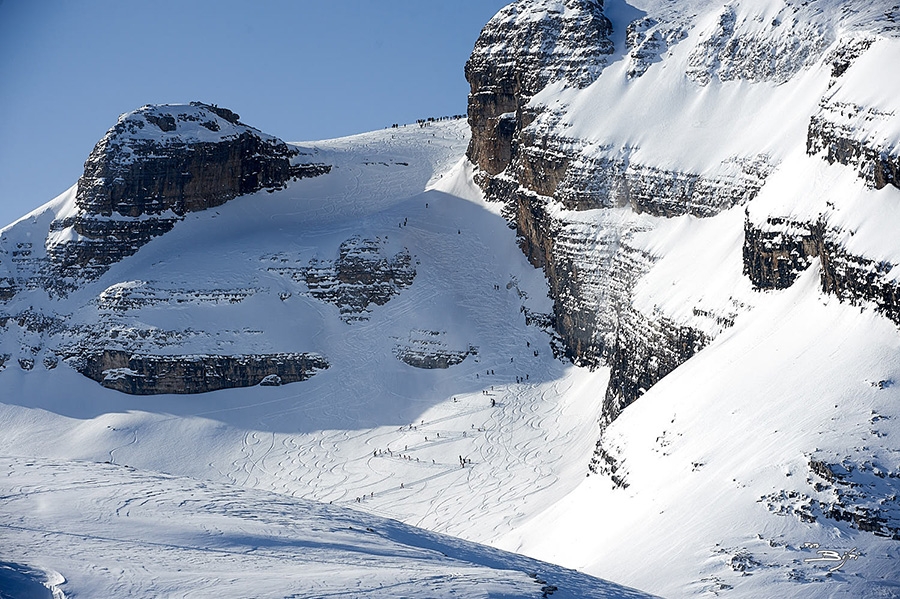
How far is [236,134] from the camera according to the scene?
9712 centimetres

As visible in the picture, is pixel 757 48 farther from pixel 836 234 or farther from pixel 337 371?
pixel 337 371

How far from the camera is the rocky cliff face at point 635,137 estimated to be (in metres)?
63.4

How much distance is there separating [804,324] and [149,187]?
58.6 metres

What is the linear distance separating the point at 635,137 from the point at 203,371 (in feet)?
109

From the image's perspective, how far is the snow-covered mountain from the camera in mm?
45031

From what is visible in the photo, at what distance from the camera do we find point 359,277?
87.2m

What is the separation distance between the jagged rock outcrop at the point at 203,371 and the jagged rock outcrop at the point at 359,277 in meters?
5.64

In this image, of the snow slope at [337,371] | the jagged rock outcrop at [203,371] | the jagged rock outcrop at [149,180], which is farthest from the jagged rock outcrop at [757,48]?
the jagged rock outcrop at [149,180]

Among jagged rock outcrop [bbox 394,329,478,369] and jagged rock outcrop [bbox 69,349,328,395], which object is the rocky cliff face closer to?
jagged rock outcrop [bbox 394,329,478,369]

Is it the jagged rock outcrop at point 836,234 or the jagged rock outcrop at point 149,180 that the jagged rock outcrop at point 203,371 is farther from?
the jagged rock outcrop at point 836,234

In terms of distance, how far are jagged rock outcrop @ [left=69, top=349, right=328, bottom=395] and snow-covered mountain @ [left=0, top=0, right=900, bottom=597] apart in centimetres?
21

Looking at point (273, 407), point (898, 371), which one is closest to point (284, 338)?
point (273, 407)

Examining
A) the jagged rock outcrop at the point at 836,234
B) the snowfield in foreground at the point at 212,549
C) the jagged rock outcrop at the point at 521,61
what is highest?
the jagged rock outcrop at the point at 521,61

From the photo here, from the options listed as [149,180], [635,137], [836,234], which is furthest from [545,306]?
[836,234]
